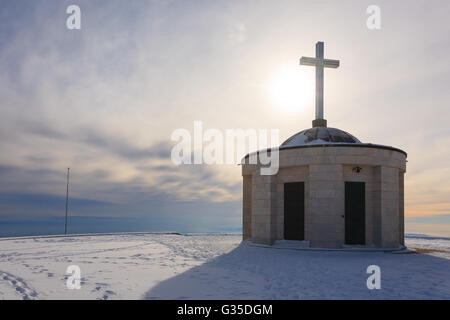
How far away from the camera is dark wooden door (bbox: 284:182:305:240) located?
71.4 ft

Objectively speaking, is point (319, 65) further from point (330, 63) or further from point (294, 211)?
point (294, 211)

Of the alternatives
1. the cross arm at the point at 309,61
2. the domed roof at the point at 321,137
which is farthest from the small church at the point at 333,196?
the cross arm at the point at 309,61

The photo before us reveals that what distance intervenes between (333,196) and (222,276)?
10.5 meters

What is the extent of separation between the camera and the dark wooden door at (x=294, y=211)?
71.4ft

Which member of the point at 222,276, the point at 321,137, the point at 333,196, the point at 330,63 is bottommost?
the point at 222,276

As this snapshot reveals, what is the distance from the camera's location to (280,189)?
A: 22797mm

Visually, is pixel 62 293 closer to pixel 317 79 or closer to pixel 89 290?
pixel 89 290

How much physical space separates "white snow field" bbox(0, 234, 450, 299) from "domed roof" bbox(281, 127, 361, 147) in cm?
802

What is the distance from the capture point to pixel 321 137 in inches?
936

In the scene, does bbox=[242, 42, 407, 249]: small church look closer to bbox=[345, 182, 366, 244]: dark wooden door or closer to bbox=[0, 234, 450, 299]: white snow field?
bbox=[345, 182, 366, 244]: dark wooden door

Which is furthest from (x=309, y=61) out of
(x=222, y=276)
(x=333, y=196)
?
(x=222, y=276)

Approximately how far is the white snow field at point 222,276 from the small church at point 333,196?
2.39 meters

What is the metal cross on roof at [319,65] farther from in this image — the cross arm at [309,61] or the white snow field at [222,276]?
the white snow field at [222,276]
